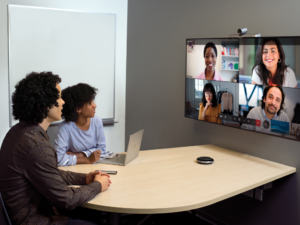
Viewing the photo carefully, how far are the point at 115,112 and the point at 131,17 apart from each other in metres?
1.27

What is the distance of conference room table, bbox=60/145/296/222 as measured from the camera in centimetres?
168

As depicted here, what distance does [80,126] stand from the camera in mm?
2643

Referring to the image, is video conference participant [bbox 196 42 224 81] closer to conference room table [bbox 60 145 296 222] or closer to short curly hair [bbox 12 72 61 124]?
conference room table [bbox 60 145 296 222]

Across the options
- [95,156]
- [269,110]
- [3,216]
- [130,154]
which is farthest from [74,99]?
[269,110]

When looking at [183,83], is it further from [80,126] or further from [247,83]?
[80,126]

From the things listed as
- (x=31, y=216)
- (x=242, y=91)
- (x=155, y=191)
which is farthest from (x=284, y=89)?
(x=31, y=216)

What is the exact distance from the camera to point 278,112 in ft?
7.34

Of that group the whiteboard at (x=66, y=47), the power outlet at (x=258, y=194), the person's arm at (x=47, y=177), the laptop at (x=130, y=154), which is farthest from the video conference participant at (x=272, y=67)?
the whiteboard at (x=66, y=47)

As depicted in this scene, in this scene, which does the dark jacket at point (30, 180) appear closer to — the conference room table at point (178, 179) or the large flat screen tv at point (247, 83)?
the conference room table at point (178, 179)

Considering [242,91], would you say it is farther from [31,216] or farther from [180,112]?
[31,216]

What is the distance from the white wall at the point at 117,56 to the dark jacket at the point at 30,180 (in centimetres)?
186

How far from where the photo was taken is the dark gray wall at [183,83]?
2.46 meters

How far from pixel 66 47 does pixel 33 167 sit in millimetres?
2339

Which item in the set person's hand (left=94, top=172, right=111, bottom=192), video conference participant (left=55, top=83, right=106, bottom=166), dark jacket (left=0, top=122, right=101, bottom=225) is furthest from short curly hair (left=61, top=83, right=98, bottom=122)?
dark jacket (left=0, top=122, right=101, bottom=225)
